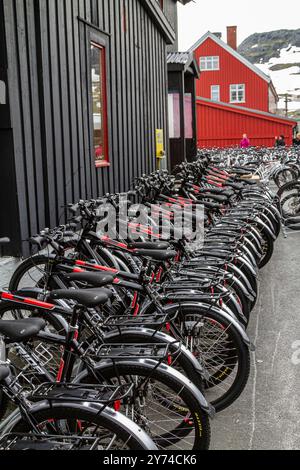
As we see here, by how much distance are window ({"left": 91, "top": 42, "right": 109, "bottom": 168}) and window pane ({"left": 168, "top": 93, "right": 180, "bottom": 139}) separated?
796 cm

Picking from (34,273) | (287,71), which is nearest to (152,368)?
A: (34,273)

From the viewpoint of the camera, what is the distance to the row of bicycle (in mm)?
2414

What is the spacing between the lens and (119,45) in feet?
29.1

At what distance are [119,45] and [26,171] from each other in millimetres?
3982

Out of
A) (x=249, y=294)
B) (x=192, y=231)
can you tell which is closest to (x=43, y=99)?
(x=192, y=231)

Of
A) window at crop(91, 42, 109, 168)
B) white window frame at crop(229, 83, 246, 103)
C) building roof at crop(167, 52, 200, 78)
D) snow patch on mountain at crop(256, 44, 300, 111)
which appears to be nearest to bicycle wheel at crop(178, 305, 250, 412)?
window at crop(91, 42, 109, 168)

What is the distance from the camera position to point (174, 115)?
16.2 m

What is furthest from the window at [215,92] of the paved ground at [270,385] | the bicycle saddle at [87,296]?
the bicycle saddle at [87,296]

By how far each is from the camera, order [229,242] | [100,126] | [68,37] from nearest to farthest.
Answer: [229,242] → [68,37] → [100,126]

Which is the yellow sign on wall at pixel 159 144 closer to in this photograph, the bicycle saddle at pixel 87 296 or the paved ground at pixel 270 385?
the paved ground at pixel 270 385

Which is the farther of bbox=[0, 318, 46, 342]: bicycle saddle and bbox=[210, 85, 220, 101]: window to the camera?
bbox=[210, 85, 220, 101]: window

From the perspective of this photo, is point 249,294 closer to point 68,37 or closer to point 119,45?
point 68,37

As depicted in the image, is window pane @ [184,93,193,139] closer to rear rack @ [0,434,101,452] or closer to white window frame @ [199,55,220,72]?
rear rack @ [0,434,101,452]

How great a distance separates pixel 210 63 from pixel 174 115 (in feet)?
106
